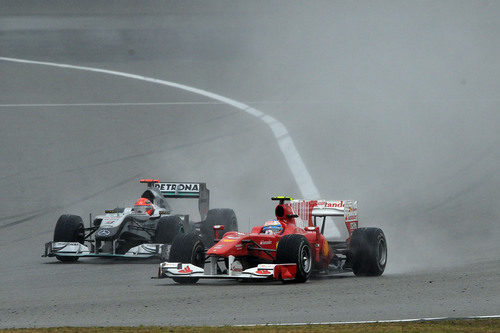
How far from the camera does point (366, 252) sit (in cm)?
1859

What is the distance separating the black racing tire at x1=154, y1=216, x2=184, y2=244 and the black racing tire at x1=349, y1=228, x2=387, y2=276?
4709mm

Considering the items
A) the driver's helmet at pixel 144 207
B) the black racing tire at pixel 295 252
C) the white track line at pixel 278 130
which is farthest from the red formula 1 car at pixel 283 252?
the white track line at pixel 278 130

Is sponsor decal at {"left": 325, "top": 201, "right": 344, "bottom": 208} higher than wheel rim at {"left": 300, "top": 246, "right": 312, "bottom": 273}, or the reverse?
sponsor decal at {"left": 325, "top": 201, "right": 344, "bottom": 208}

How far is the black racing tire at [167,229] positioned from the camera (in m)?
22.0

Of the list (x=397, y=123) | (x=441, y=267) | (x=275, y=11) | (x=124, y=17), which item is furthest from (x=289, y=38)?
(x=441, y=267)

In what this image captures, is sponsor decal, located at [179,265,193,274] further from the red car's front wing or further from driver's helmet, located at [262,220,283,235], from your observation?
driver's helmet, located at [262,220,283,235]

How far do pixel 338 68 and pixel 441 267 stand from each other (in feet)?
121

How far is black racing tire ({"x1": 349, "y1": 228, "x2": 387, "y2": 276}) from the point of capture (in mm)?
18578

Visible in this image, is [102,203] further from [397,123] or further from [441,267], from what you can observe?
[397,123]

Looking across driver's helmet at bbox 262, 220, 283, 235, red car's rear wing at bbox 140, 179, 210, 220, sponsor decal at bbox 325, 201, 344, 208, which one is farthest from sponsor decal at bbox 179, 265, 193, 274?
red car's rear wing at bbox 140, 179, 210, 220

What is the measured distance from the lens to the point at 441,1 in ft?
222

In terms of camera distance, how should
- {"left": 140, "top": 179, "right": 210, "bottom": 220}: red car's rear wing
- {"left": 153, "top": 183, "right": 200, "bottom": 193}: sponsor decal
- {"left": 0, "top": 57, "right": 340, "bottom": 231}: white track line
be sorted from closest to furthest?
{"left": 140, "top": 179, "right": 210, "bottom": 220}: red car's rear wing, {"left": 153, "top": 183, "right": 200, "bottom": 193}: sponsor decal, {"left": 0, "top": 57, "right": 340, "bottom": 231}: white track line

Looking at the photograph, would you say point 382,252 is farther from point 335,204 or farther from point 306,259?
point 306,259

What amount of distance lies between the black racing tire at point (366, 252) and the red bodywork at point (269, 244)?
1.65ft
